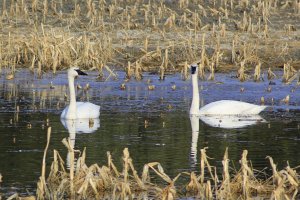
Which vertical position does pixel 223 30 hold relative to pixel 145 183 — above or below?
above

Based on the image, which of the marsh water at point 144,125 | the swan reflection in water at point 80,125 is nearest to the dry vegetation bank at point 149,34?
the marsh water at point 144,125

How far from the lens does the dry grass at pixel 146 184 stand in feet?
34.0

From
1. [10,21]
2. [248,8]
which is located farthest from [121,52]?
[248,8]

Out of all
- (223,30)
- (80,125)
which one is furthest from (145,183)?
(223,30)

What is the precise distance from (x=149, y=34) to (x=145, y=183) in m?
15.8

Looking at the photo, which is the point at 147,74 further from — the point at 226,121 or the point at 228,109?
the point at 226,121

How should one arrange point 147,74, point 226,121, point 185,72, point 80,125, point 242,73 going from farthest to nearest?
point 147,74
point 185,72
point 242,73
point 226,121
point 80,125

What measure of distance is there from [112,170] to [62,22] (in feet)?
54.9

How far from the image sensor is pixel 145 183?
11031mm

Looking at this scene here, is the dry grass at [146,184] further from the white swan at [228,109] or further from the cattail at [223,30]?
the cattail at [223,30]

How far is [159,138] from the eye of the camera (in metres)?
14.6

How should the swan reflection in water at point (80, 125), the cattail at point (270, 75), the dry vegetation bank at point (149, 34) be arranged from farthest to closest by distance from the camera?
the dry vegetation bank at point (149, 34) → the cattail at point (270, 75) → the swan reflection in water at point (80, 125)

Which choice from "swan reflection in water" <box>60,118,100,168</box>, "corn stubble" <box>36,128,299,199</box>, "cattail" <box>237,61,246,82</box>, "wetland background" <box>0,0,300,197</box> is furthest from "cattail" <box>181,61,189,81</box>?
"corn stubble" <box>36,128,299,199</box>

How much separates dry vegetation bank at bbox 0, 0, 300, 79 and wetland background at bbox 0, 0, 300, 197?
0.12 feet
